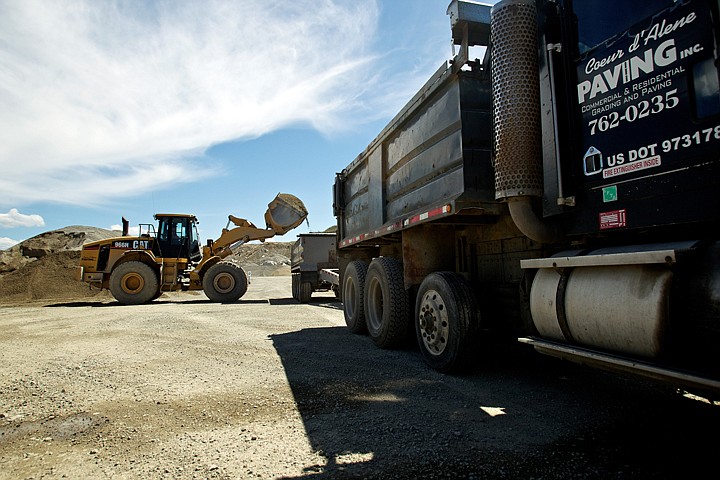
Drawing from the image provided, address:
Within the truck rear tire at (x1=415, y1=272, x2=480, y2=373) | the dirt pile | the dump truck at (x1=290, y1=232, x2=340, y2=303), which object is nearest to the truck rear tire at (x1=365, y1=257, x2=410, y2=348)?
the truck rear tire at (x1=415, y1=272, x2=480, y2=373)

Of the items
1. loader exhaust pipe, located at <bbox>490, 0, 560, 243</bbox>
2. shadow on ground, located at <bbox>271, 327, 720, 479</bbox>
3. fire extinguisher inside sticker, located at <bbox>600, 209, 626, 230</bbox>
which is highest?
loader exhaust pipe, located at <bbox>490, 0, 560, 243</bbox>

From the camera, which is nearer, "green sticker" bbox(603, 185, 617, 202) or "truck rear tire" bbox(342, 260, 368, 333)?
"green sticker" bbox(603, 185, 617, 202)

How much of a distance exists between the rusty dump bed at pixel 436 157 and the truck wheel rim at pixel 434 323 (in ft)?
2.87

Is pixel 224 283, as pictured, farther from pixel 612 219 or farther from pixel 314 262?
pixel 612 219

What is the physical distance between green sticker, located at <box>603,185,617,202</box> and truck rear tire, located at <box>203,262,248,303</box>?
46.6 ft

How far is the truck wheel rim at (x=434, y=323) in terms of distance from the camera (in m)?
4.57

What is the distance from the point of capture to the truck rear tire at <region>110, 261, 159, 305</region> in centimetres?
1475

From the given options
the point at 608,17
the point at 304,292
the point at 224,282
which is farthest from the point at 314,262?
the point at 608,17

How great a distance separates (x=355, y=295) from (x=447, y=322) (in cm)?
327

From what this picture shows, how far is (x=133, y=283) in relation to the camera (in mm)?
14898

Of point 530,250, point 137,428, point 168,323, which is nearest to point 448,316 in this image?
point 530,250

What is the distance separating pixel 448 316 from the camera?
4.42m

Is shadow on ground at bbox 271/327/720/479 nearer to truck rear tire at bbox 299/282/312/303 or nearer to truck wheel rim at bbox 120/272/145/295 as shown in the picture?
truck rear tire at bbox 299/282/312/303

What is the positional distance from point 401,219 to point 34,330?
7192mm
